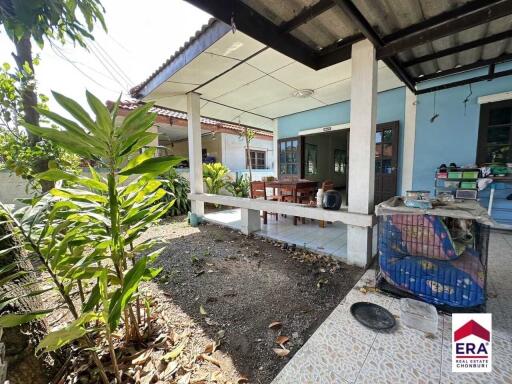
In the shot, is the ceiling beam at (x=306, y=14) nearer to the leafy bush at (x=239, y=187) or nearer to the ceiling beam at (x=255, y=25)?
the ceiling beam at (x=255, y=25)

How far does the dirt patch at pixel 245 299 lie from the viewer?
1362mm

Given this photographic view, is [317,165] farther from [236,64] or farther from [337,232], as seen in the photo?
[236,64]

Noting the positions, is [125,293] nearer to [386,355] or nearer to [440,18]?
[386,355]

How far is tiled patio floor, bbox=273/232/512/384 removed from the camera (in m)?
1.18

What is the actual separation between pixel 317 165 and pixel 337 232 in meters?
4.44

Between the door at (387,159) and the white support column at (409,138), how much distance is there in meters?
0.15

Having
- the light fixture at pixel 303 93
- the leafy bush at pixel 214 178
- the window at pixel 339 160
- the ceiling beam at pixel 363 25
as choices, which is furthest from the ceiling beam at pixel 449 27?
the window at pixel 339 160

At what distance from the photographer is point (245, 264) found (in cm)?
271

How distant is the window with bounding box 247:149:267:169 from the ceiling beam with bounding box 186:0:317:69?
813cm

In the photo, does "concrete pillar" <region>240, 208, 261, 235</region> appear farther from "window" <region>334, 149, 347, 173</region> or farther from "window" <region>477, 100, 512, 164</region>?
"window" <region>334, 149, 347, 173</region>

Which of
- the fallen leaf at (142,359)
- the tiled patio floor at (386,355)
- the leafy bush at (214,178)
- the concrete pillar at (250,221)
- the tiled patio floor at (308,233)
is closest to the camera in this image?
the tiled patio floor at (386,355)

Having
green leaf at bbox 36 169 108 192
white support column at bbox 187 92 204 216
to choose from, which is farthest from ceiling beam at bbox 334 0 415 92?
white support column at bbox 187 92 204 216

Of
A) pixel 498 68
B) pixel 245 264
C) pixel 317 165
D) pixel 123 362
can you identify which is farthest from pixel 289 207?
pixel 317 165

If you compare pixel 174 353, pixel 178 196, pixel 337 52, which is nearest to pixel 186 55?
pixel 337 52
